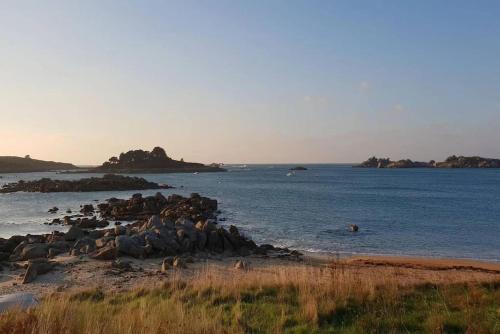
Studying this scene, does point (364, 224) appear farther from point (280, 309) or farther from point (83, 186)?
point (83, 186)

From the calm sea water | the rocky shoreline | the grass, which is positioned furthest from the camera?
the calm sea water

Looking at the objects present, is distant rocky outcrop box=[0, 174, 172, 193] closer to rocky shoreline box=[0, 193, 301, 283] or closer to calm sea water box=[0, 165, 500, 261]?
calm sea water box=[0, 165, 500, 261]

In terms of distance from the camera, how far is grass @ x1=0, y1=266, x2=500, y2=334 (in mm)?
8000

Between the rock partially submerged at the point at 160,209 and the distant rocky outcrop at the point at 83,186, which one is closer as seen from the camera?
the rock partially submerged at the point at 160,209

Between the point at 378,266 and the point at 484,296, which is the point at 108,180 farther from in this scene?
the point at 484,296

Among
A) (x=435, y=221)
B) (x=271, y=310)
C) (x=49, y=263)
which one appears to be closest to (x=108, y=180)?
(x=435, y=221)

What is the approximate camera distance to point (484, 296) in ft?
37.3

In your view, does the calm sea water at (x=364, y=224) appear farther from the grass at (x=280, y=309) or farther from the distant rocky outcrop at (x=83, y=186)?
the distant rocky outcrop at (x=83, y=186)

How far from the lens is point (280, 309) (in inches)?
416

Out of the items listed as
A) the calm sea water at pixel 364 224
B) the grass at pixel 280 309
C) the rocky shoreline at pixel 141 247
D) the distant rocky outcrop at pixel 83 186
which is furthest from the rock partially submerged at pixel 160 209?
the distant rocky outcrop at pixel 83 186

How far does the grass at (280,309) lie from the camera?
800 centimetres

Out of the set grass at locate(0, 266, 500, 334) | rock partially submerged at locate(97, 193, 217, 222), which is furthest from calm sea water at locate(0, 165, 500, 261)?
grass at locate(0, 266, 500, 334)

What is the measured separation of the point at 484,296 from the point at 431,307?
1.74 meters

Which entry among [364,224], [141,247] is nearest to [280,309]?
[141,247]
